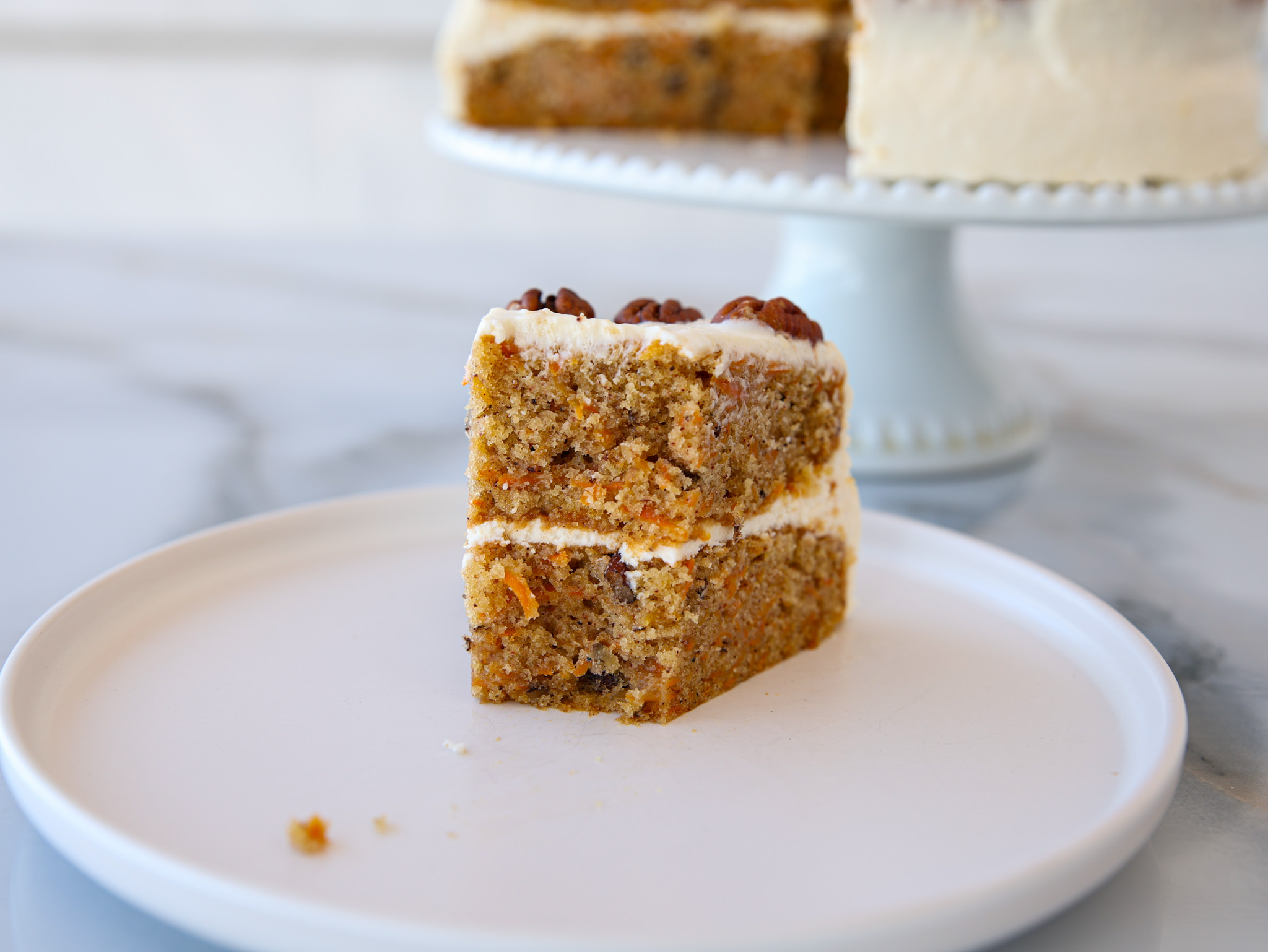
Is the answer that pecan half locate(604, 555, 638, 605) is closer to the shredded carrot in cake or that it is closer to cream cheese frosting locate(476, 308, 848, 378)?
the shredded carrot in cake

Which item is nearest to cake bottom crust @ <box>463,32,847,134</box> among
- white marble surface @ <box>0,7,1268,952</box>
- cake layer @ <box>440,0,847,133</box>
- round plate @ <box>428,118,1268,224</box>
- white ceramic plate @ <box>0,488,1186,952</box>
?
cake layer @ <box>440,0,847,133</box>

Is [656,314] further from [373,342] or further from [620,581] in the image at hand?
[373,342]

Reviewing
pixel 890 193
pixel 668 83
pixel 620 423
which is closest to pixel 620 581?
pixel 620 423

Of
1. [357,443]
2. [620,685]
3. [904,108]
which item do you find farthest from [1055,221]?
[357,443]

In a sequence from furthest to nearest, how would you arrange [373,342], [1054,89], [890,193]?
[373,342]
[1054,89]
[890,193]

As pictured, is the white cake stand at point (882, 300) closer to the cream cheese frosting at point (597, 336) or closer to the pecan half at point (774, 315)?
the pecan half at point (774, 315)
